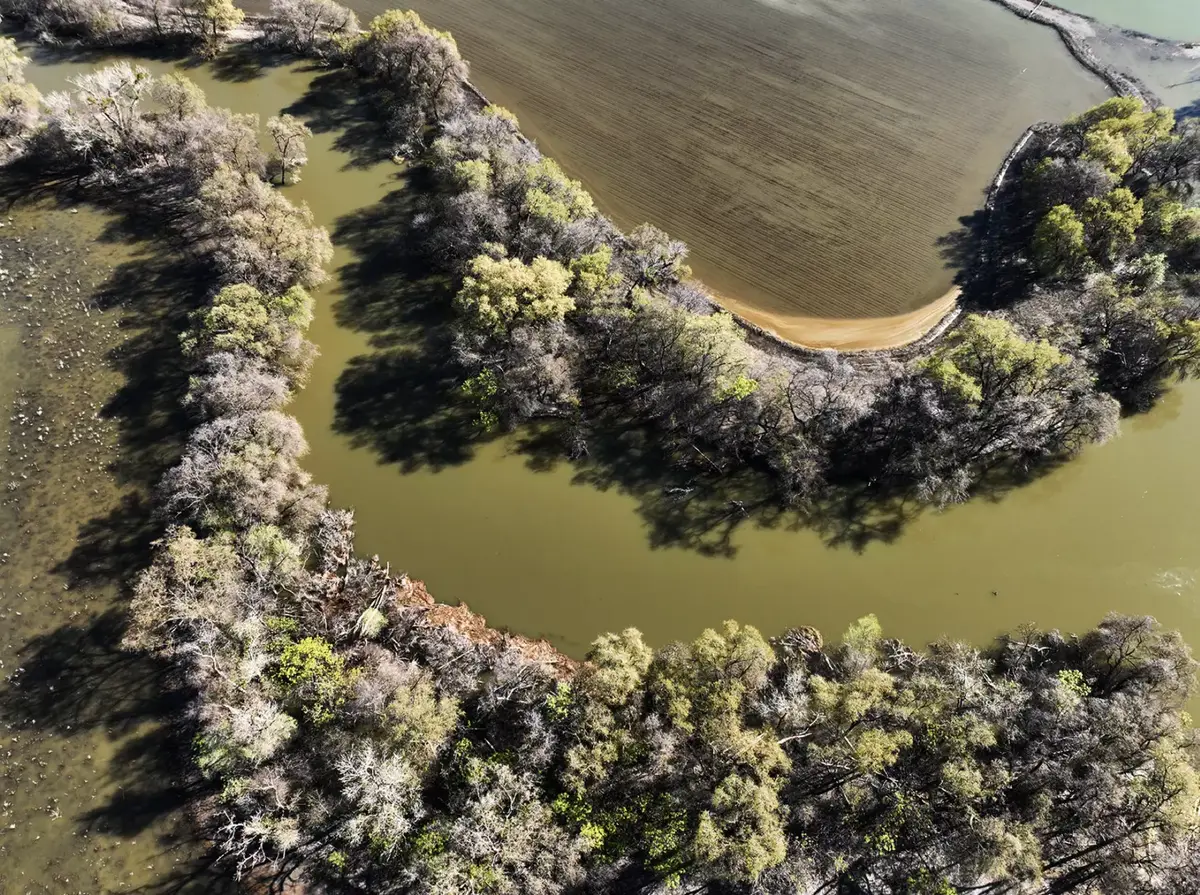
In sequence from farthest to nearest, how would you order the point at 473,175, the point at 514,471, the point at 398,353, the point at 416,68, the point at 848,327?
the point at 416,68, the point at 848,327, the point at 473,175, the point at 398,353, the point at 514,471

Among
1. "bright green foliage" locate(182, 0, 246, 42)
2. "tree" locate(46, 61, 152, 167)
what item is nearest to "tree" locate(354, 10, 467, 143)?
"bright green foliage" locate(182, 0, 246, 42)

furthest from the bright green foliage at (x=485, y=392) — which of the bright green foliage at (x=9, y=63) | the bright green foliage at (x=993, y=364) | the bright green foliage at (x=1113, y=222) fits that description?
the bright green foliage at (x=9, y=63)

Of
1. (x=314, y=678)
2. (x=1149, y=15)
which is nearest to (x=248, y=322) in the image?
(x=314, y=678)

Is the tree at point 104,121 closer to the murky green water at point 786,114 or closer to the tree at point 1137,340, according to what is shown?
the murky green water at point 786,114

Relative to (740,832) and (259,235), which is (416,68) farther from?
(740,832)

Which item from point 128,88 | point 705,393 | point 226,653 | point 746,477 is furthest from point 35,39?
point 746,477
